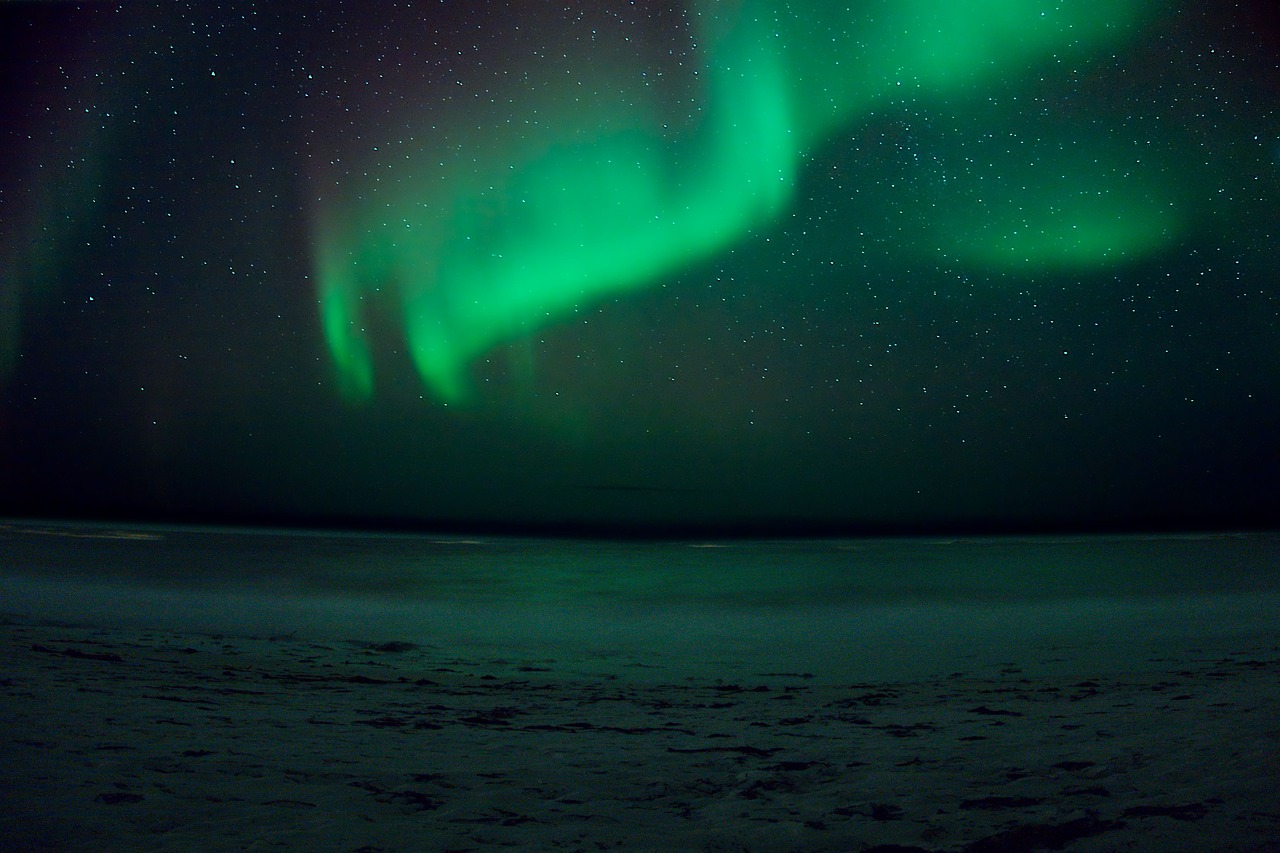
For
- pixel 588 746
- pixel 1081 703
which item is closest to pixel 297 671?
pixel 588 746

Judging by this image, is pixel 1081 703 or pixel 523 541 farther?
pixel 523 541

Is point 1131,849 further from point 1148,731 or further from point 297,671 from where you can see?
point 297,671

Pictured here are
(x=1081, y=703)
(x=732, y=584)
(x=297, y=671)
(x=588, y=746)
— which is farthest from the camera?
(x=732, y=584)

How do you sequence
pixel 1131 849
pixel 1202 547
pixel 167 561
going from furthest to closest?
1. pixel 1202 547
2. pixel 167 561
3. pixel 1131 849

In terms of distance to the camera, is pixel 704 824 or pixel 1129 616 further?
pixel 1129 616

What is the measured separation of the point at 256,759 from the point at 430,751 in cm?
48

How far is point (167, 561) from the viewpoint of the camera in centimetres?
941

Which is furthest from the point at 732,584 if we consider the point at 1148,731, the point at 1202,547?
the point at 1202,547

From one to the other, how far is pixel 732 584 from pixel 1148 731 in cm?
519

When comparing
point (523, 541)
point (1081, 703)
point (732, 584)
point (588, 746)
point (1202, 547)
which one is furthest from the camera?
point (523, 541)

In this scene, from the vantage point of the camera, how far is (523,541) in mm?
12859

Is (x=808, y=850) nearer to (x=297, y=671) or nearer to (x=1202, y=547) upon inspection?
(x=297, y=671)

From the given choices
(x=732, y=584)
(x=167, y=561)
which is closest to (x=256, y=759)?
(x=732, y=584)

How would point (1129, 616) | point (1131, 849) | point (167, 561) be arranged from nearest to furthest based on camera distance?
point (1131, 849)
point (1129, 616)
point (167, 561)
